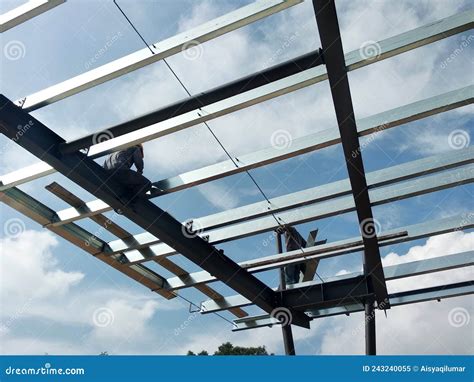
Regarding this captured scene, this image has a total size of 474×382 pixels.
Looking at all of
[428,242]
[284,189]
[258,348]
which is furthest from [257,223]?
[258,348]

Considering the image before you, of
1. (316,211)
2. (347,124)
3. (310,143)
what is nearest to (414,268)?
(316,211)

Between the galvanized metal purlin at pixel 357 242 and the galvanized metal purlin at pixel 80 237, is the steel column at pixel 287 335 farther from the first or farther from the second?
the galvanized metal purlin at pixel 80 237

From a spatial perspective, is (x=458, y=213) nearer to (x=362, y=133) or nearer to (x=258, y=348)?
(x=362, y=133)

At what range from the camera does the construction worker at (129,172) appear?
5562 millimetres

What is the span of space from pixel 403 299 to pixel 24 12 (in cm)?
631

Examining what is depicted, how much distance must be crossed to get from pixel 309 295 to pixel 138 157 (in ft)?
11.0

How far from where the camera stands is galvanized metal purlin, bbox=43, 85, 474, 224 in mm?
4766

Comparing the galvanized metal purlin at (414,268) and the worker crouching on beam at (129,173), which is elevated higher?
the galvanized metal purlin at (414,268)

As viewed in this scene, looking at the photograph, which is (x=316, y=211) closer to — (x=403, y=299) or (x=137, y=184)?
(x=137, y=184)

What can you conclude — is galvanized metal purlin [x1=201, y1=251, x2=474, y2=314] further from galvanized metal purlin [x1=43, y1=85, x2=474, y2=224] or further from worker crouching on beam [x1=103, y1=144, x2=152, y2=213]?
worker crouching on beam [x1=103, y1=144, x2=152, y2=213]

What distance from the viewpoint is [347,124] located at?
4727 millimetres

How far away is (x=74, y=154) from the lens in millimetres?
5316

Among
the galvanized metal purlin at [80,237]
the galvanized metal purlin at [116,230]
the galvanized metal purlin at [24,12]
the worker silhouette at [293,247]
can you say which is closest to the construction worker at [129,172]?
the galvanized metal purlin at [116,230]

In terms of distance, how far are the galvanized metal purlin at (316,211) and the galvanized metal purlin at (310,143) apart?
1.19 feet
